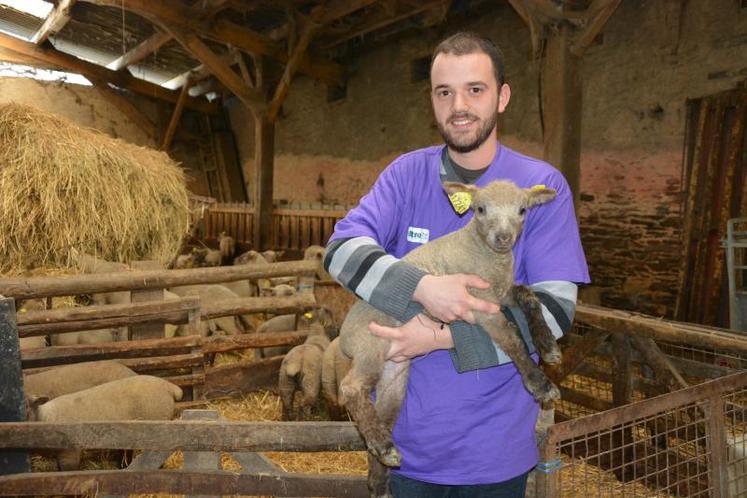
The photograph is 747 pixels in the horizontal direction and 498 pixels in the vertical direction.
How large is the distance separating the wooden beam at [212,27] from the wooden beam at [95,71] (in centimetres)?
566

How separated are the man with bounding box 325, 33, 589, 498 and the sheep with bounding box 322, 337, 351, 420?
242cm

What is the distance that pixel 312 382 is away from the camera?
4.44 meters

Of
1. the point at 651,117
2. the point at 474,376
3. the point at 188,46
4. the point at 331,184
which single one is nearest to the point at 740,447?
the point at 474,376

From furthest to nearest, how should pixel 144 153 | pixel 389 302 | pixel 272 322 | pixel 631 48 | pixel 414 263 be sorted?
pixel 631 48
pixel 144 153
pixel 272 322
pixel 414 263
pixel 389 302

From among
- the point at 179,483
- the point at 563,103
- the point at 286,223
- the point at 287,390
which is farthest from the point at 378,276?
the point at 286,223

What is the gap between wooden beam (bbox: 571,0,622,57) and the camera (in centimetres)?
518

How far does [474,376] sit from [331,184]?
38.0 ft

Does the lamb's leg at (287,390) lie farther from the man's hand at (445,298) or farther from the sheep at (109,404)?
the man's hand at (445,298)

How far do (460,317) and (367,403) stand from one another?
411 mm

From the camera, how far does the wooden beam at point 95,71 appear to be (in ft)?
42.4

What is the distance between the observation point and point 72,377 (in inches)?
148

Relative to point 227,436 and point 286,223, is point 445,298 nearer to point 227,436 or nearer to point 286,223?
point 227,436

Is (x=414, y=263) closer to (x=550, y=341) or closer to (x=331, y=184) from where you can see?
(x=550, y=341)

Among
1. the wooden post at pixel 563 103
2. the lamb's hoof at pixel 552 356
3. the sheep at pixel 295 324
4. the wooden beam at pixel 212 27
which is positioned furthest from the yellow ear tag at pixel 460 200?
the wooden beam at pixel 212 27
